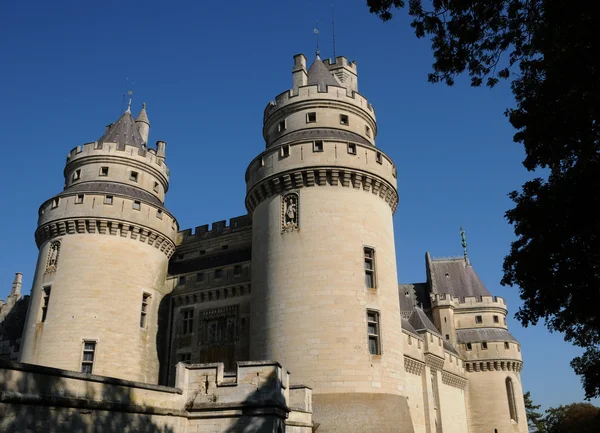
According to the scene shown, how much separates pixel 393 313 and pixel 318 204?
17.1ft

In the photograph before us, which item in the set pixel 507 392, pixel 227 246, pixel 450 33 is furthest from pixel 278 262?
pixel 507 392

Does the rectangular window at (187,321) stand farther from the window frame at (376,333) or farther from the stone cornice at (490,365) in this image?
the stone cornice at (490,365)

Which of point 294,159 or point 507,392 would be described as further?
point 507,392

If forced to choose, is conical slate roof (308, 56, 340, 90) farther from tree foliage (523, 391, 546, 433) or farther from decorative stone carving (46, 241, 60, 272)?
tree foliage (523, 391, 546, 433)

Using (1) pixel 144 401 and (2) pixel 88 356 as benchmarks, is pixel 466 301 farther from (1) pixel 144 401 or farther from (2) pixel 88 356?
(1) pixel 144 401

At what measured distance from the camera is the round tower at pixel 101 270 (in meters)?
24.6

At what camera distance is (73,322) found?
81.0 feet

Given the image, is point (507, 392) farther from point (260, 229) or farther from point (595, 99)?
point (595, 99)

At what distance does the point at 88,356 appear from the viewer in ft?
80.4

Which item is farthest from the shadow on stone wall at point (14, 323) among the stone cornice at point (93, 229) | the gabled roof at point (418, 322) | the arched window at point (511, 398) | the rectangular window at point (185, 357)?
the arched window at point (511, 398)

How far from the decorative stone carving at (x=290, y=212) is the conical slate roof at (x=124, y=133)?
1231 cm

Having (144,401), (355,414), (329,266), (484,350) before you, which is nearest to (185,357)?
(329,266)

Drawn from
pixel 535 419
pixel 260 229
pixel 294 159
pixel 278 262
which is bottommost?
pixel 535 419

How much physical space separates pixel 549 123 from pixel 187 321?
19.8 meters
